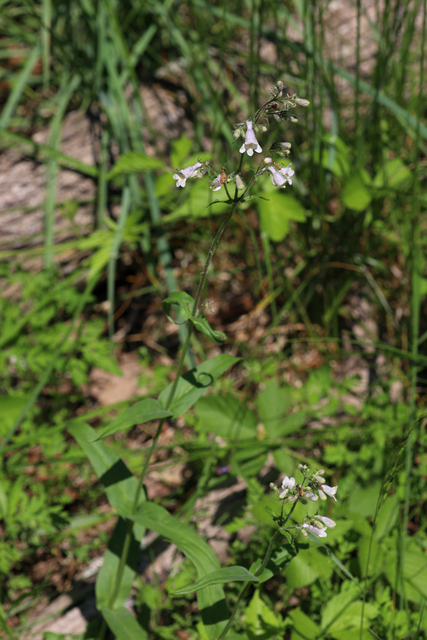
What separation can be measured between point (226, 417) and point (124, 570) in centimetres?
72

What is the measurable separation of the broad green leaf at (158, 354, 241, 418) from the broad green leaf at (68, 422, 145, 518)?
314 mm

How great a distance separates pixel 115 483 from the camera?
1775mm

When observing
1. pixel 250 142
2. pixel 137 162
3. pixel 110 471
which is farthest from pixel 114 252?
pixel 250 142

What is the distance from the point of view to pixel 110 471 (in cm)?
176

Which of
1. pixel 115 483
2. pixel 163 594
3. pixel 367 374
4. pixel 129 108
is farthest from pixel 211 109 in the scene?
pixel 163 594

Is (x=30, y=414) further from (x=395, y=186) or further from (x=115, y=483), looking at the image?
(x=395, y=186)

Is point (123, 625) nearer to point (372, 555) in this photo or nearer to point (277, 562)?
point (277, 562)

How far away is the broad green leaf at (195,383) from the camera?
1.57 metres

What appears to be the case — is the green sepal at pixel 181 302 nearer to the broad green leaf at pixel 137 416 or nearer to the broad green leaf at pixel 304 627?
the broad green leaf at pixel 137 416

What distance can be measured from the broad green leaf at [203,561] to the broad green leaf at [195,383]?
1.20 ft

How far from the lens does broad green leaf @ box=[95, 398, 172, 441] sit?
1.43m

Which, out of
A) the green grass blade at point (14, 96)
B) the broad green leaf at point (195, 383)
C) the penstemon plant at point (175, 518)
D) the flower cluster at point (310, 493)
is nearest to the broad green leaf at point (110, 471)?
the penstemon plant at point (175, 518)

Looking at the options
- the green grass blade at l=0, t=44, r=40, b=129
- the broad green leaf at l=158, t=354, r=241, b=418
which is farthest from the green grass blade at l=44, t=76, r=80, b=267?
the broad green leaf at l=158, t=354, r=241, b=418

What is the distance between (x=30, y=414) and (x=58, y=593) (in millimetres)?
853
